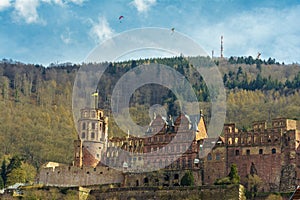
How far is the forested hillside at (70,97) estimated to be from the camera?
371ft

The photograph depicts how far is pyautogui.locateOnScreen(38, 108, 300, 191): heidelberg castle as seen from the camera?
6712 centimetres

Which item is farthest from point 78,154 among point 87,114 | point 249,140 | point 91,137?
point 249,140

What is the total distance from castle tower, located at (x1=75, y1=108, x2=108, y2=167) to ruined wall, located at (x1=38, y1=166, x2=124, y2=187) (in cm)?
257

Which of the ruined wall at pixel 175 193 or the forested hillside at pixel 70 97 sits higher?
the forested hillside at pixel 70 97

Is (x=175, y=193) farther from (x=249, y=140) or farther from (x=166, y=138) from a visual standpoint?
(x=166, y=138)

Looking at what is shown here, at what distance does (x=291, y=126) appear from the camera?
69438mm

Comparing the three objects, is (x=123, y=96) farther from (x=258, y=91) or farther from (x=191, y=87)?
(x=258, y=91)

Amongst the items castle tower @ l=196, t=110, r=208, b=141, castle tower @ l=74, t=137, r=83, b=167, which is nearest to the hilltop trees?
castle tower @ l=74, t=137, r=83, b=167

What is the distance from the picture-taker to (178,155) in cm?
7475

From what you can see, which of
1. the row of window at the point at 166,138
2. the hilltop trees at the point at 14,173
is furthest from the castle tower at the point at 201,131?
the hilltop trees at the point at 14,173

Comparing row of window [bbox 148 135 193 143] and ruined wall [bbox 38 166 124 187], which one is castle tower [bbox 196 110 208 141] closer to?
row of window [bbox 148 135 193 143]

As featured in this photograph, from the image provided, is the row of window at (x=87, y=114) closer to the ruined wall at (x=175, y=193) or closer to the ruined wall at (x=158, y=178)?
the ruined wall at (x=158, y=178)

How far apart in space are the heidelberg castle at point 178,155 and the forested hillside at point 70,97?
23424 mm

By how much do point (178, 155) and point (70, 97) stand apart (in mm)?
88019
